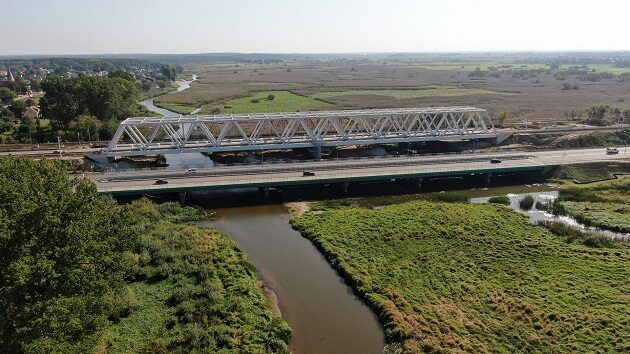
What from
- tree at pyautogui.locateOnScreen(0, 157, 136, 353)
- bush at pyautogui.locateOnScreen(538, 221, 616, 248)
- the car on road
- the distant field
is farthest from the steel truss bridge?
the distant field

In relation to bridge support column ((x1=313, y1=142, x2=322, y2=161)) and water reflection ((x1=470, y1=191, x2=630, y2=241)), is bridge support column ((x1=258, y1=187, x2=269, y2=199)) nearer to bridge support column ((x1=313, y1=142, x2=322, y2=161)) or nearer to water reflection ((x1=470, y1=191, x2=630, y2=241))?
bridge support column ((x1=313, y1=142, x2=322, y2=161))

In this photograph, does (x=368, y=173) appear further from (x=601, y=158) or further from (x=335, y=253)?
(x=601, y=158)

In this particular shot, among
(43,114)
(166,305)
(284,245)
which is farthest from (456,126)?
(43,114)

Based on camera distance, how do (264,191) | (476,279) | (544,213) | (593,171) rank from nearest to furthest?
(476,279) < (544,213) < (264,191) < (593,171)

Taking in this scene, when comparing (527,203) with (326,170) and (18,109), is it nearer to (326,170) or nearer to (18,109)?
(326,170)

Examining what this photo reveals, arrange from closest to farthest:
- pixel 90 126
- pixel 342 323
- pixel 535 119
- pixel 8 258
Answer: pixel 8 258 → pixel 342 323 → pixel 90 126 → pixel 535 119

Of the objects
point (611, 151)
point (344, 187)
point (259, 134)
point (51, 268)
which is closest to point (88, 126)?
point (259, 134)
